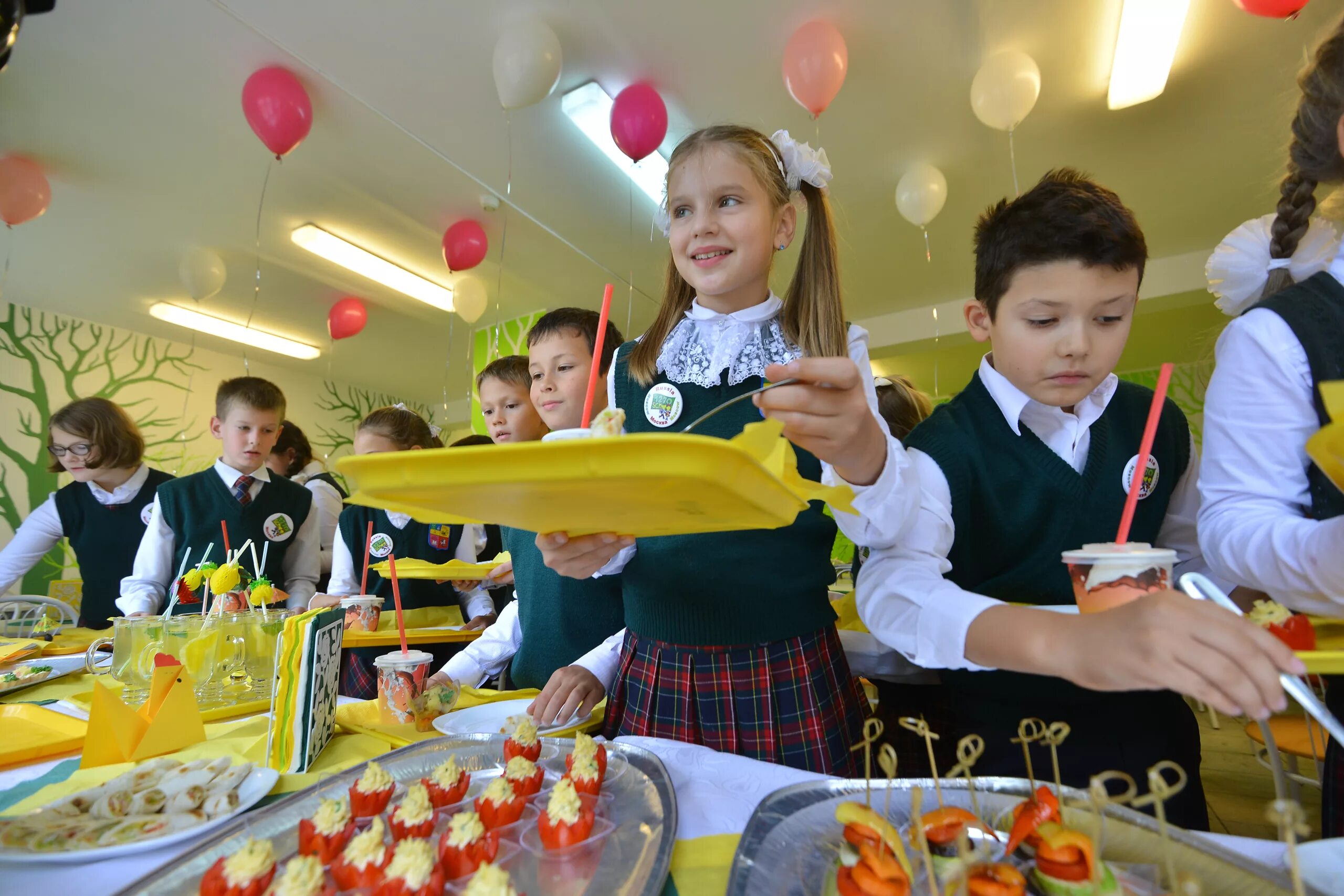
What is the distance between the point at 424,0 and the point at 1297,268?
103 inches

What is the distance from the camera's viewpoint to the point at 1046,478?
0.87 m

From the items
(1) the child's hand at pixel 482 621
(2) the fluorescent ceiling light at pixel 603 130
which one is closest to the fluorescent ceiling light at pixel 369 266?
(2) the fluorescent ceiling light at pixel 603 130

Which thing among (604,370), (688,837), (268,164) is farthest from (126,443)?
(688,837)

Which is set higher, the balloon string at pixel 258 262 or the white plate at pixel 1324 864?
the balloon string at pixel 258 262

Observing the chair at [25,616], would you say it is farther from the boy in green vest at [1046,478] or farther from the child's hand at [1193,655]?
the child's hand at [1193,655]

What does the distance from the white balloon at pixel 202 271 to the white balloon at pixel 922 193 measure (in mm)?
4187

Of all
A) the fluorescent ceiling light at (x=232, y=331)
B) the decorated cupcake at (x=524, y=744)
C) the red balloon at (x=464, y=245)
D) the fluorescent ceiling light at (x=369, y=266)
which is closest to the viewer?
the decorated cupcake at (x=524, y=744)

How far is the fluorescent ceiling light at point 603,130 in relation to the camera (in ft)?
9.20

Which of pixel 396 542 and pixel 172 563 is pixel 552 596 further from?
pixel 172 563

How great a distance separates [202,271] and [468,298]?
1.63 metres

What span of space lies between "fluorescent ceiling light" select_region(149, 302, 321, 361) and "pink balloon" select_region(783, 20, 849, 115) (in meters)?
5.26

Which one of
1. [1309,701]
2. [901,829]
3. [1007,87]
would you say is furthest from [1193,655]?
[1007,87]

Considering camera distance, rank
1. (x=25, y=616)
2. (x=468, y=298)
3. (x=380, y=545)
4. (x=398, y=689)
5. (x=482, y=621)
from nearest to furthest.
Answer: (x=398, y=689)
(x=482, y=621)
(x=380, y=545)
(x=25, y=616)
(x=468, y=298)

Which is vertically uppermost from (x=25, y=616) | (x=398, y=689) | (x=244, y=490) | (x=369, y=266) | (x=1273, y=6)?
(x=369, y=266)
